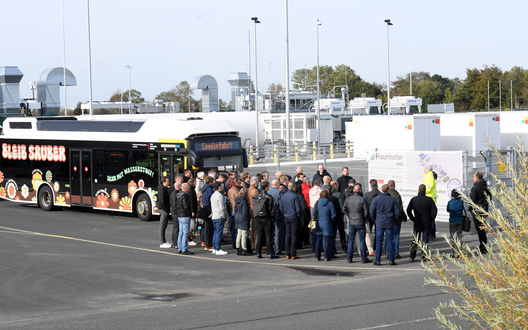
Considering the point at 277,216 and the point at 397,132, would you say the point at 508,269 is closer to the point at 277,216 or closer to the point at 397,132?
the point at 277,216

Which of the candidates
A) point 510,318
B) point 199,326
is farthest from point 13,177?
point 510,318

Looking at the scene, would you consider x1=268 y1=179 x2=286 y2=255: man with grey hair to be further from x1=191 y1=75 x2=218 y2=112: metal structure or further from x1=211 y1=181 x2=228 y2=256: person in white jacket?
x1=191 y1=75 x2=218 y2=112: metal structure

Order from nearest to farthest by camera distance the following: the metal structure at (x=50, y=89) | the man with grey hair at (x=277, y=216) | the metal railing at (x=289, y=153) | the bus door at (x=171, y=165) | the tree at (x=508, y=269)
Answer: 1. the tree at (x=508, y=269)
2. the man with grey hair at (x=277, y=216)
3. the bus door at (x=171, y=165)
4. the metal railing at (x=289, y=153)
5. the metal structure at (x=50, y=89)

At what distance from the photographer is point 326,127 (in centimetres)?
4794

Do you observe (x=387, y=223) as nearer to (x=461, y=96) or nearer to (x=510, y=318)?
(x=510, y=318)

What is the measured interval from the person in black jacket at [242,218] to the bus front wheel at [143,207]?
19.1 ft

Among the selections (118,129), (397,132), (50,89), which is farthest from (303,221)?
(50,89)

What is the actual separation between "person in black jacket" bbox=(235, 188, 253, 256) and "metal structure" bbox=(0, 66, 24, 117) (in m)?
30.1

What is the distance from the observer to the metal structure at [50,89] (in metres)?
41.5

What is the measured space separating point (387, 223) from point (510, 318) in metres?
8.44

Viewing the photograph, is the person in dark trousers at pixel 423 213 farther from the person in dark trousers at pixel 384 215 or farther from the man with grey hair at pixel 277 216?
the man with grey hair at pixel 277 216

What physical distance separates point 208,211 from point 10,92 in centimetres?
2986

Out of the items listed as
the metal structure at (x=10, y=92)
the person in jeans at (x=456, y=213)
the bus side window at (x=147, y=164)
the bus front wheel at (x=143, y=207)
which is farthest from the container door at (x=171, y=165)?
the metal structure at (x=10, y=92)

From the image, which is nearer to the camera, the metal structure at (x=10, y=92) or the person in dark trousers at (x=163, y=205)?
the person in dark trousers at (x=163, y=205)
